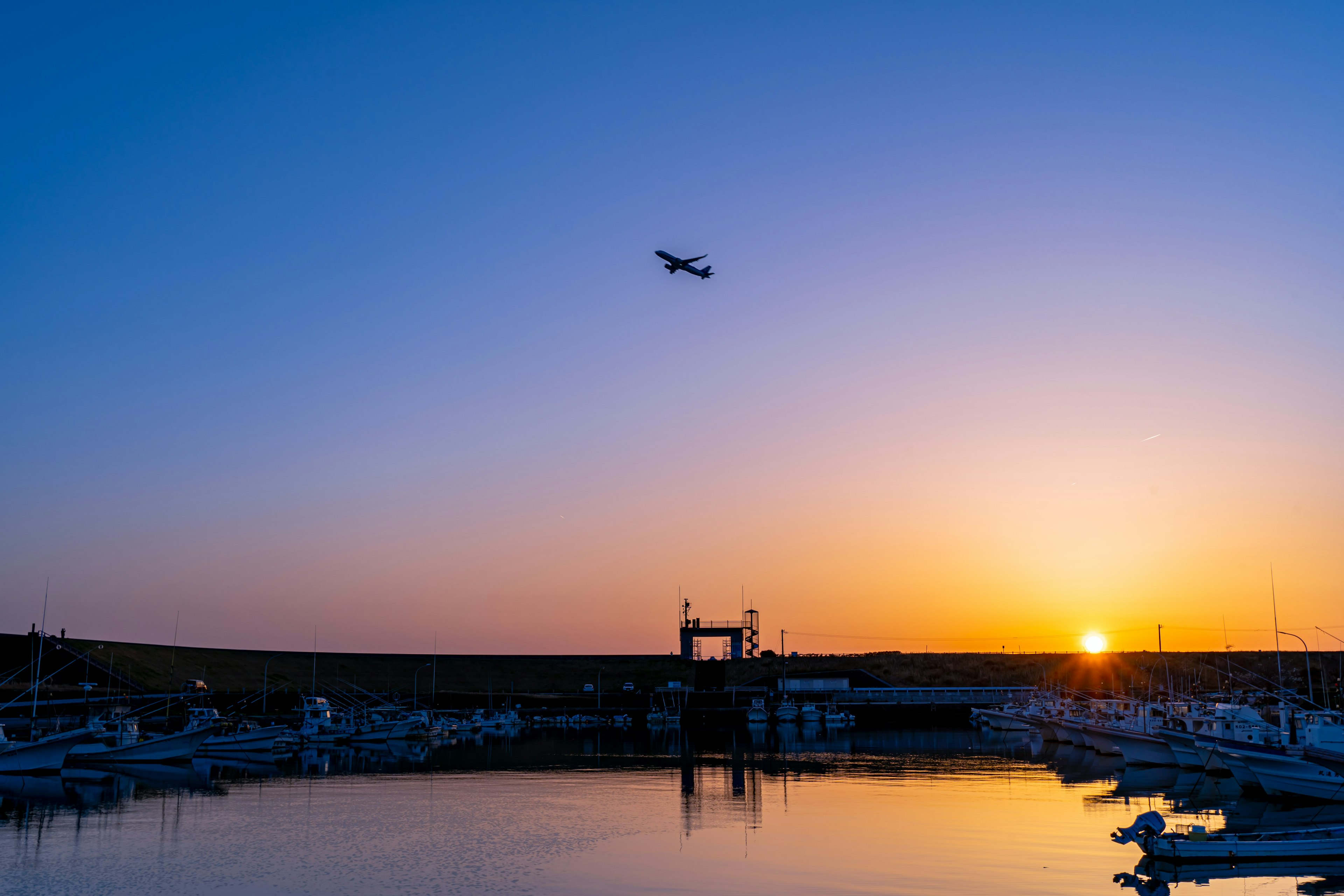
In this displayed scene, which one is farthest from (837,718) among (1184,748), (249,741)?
(1184,748)

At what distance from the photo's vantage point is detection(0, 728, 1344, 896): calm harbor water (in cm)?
3228

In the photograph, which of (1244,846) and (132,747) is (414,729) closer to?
(132,747)

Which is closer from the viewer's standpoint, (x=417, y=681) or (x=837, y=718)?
(x=837, y=718)

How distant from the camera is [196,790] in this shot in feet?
194

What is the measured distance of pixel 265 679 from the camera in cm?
11931

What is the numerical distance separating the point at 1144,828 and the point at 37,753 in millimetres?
66149

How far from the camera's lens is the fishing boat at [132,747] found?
250ft

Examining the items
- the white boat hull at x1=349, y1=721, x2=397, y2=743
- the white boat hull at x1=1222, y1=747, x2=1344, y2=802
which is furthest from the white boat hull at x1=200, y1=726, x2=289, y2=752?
the white boat hull at x1=1222, y1=747, x2=1344, y2=802

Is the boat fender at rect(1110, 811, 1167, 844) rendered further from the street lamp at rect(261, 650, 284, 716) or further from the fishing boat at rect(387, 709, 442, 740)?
the street lamp at rect(261, 650, 284, 716)

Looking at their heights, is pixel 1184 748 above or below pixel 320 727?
above

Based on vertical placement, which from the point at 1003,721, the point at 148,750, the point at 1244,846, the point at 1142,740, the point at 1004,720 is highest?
the point at 1244,846

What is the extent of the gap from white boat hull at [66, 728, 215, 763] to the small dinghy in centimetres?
6819

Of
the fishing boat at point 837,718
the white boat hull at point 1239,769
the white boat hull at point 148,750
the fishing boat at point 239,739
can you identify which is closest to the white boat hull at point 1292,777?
the white boat hull at point 1239,769

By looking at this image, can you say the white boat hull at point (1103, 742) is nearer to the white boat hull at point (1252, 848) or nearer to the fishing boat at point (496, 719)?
the white boat hull at point (1252, 848)
